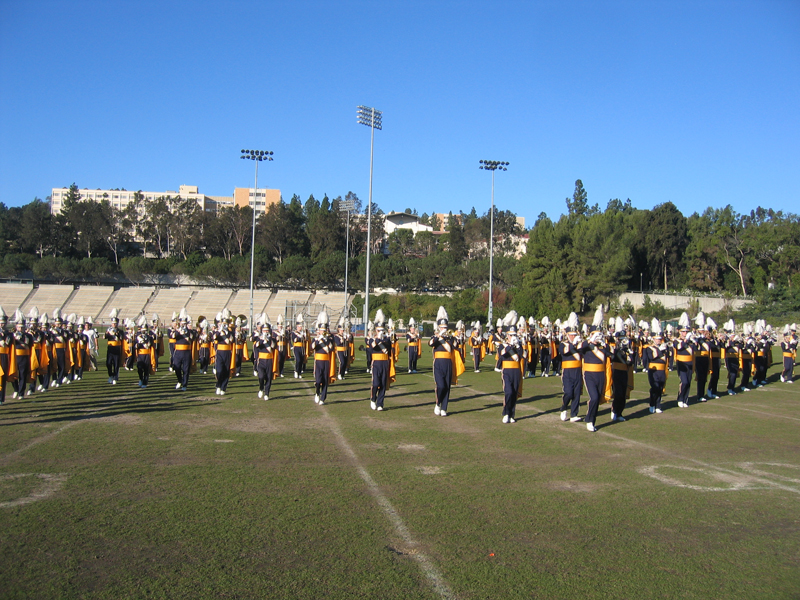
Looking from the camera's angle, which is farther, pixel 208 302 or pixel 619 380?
pixel 208 302

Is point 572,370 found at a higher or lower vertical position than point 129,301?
lower

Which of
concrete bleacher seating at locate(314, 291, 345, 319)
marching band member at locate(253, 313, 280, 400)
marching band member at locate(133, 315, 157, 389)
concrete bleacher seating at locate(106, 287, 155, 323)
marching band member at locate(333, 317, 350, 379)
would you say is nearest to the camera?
marching band member at locate(253, 313, 280, 400)

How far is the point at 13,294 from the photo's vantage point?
63.0 metres

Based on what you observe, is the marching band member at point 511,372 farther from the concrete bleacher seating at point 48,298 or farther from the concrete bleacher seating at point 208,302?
the concrete bleacher seating at point 48,298

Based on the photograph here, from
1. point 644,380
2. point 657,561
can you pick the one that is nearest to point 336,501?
point 657,561

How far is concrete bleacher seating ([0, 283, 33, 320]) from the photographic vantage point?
198ft

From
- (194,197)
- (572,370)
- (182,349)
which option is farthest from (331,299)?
(194,197)

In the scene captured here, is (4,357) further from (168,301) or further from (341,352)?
(168,301)

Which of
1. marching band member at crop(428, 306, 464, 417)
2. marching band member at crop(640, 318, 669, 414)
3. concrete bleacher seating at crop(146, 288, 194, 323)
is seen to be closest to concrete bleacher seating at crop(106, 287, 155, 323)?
concrete bleacher seating at crop(146, 288, 194, 323)

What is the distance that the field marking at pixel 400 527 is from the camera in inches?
166

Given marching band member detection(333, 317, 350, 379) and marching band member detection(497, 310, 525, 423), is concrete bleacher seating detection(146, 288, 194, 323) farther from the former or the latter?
marching band member detection(497, 310, 525, 423)

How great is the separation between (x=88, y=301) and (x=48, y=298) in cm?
426

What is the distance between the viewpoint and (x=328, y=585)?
4160 millimetres

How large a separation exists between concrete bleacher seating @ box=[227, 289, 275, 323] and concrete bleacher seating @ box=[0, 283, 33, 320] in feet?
66.1
